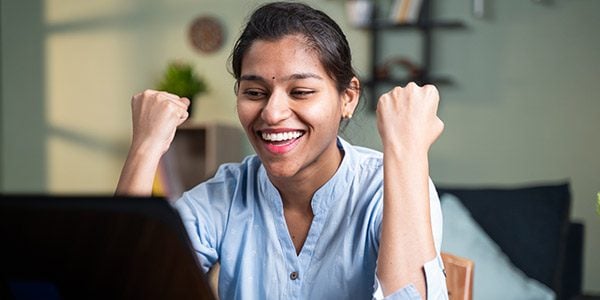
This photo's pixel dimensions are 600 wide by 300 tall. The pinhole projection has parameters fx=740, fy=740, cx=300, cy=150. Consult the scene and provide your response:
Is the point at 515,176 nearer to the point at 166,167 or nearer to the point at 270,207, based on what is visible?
the point at 166,167

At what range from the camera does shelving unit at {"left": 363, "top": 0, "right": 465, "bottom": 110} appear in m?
3.84

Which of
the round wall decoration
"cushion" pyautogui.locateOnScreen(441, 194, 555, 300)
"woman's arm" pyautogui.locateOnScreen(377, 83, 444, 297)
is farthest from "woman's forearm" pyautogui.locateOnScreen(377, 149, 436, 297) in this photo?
the round wall decoration

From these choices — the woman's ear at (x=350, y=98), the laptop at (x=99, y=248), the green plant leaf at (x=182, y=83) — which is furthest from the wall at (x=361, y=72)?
the laptop at (x=99, y=248)

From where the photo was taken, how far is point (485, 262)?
2453mm

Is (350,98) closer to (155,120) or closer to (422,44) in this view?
(155,120)

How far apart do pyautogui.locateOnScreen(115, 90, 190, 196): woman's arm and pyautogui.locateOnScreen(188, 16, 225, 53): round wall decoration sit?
280cm

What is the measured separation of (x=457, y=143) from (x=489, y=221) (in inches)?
53.3

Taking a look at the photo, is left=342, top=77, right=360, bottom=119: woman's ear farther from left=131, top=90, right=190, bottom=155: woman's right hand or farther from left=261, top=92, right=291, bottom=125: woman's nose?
left=131, top=90, right=190, bottom=155: woman's right hand

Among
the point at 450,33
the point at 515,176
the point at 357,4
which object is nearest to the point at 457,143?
the point at 515,176

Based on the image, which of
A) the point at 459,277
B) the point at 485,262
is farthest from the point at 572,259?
the point at 459,277

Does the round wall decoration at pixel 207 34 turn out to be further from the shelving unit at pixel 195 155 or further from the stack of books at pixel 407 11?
the stack of books at pixel 407 11

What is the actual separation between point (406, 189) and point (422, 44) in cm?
278

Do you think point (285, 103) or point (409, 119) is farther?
point (285, 103)

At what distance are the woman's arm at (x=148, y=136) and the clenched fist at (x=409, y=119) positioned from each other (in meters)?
0.45
